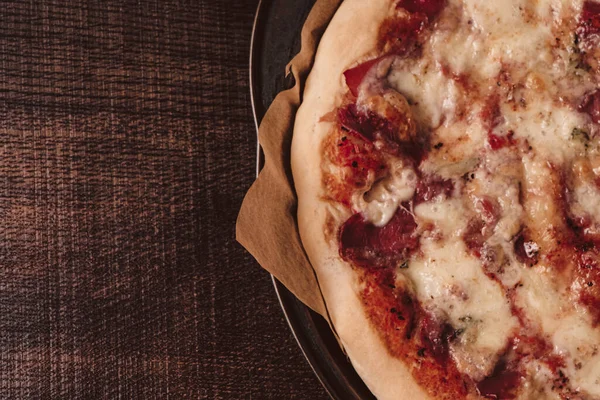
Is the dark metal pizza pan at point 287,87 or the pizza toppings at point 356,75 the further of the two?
the dark metal pizza pan at point 287,87

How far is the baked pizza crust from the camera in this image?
1.54 meters

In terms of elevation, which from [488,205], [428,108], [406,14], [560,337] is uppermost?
[406,14]

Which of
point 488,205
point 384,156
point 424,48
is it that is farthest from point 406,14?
point 488,205

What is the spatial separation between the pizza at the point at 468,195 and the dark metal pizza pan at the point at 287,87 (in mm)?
185

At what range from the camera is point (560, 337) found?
1502mm

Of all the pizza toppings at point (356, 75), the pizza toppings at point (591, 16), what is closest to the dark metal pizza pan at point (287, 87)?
the pizza toppings at point (356, 75)

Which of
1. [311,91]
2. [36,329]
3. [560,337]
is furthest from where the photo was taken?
[36,329]

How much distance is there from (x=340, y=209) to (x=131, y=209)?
0.66 m

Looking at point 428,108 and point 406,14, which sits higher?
point 406,14

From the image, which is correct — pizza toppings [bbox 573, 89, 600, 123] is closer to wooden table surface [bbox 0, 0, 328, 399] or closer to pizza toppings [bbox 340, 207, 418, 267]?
pizza toppings [bbox 340, 207, 418, 267]

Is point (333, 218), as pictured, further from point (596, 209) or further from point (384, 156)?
point (596, 209)

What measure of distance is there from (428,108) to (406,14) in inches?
8.6

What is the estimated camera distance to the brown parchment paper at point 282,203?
1.62 metres

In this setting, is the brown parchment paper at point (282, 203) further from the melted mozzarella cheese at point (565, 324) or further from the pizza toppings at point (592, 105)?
the pizza toppings at point (592, 105)
